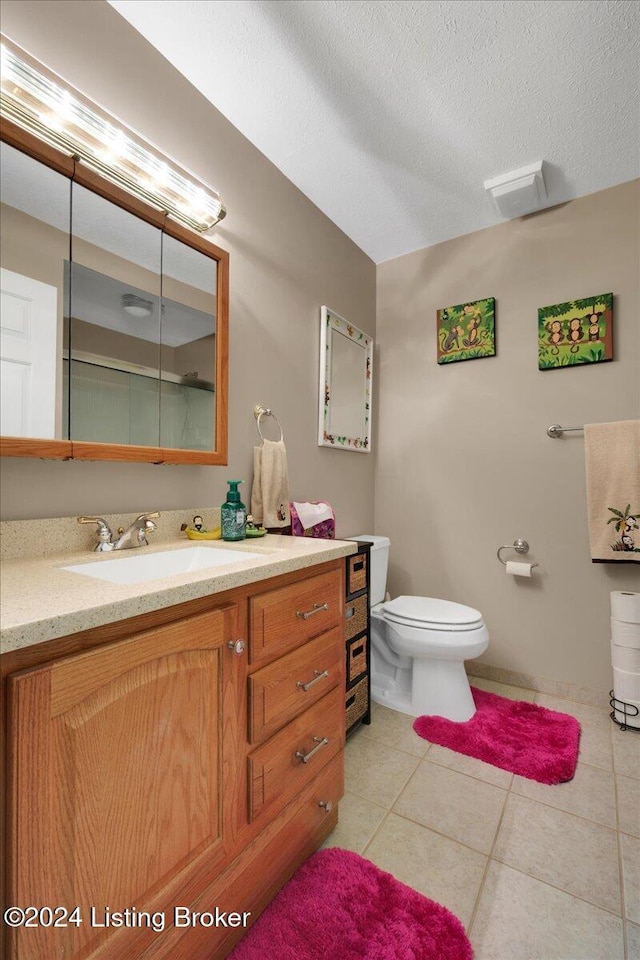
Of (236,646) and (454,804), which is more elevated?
(236,646)

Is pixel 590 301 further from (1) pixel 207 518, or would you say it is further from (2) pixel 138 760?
(2) pixel 138 760

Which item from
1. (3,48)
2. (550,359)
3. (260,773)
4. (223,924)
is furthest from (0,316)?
(550,359)

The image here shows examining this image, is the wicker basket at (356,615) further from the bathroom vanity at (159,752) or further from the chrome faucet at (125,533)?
the chrome faucet at (125,533)

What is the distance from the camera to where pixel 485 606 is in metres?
2.44

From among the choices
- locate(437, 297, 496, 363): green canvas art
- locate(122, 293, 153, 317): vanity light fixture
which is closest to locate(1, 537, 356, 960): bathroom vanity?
locate(122, 293, 153, 317): vanity light fixture

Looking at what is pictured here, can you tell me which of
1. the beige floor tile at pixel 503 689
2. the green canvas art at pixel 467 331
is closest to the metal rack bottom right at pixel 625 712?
the beige floor tile at pixel 503 689

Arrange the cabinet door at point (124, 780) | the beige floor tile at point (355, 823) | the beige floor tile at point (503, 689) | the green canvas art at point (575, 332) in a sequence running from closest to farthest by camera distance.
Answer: the cabinet door at point (124, 780), the beige floor tile at point (355, 823), the green canvas art at point (575, 332), the beige floor tile at point (503, 689)

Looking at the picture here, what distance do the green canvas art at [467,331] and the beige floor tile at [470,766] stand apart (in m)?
1.94

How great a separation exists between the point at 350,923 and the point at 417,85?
257 centimetres

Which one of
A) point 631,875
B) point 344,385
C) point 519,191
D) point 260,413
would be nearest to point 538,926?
point 631,875

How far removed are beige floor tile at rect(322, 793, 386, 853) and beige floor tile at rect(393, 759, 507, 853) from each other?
84 mm

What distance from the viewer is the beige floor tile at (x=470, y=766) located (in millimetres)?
1618

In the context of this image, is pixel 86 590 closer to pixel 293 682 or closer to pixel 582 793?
pixel 293 682

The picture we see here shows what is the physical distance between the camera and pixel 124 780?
0.76m
